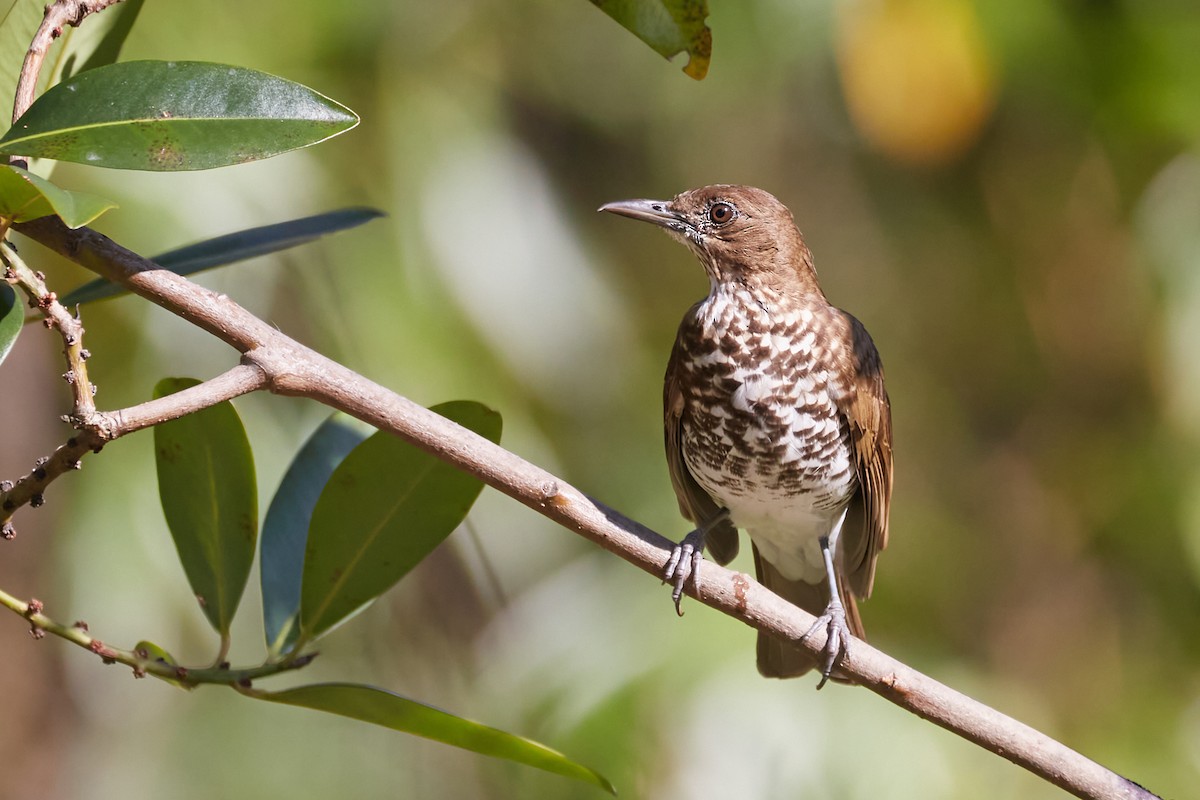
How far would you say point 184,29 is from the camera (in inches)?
175

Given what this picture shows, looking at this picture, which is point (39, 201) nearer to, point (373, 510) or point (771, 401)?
point (373, 510)

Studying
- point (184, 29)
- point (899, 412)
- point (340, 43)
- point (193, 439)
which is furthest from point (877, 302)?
point (193, 439)

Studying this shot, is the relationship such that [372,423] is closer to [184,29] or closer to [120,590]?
[120,590]

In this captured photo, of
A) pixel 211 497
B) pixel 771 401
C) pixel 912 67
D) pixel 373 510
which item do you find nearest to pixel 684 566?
pixel 771 401

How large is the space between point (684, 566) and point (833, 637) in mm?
396

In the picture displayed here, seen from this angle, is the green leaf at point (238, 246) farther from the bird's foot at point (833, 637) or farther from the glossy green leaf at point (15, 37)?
the bird's foot at point (833, 637)

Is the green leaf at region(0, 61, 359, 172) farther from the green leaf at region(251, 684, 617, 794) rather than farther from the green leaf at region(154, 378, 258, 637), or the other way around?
the green leaf at region(251, 684, 617, 794)

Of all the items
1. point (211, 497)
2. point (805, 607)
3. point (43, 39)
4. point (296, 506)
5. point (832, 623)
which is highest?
point (43, 39)

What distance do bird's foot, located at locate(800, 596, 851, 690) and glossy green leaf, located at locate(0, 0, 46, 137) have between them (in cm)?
172

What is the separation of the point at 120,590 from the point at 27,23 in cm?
270

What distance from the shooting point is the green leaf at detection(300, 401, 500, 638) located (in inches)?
86.9

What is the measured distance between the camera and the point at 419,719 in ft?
6.70

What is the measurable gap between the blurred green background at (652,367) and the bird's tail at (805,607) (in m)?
0.80

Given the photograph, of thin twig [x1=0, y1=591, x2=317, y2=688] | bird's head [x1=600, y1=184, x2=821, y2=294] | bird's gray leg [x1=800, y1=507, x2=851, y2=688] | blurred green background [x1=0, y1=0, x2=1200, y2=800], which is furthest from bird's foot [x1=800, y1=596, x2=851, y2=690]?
blurred green background [x1=0, y1=0, x2=1200, y2=800]
